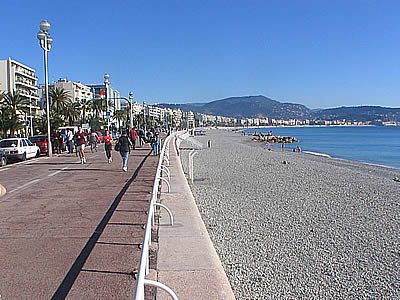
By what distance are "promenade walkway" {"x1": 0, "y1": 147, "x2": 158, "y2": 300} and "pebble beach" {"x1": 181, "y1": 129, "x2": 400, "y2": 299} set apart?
1.75 metres

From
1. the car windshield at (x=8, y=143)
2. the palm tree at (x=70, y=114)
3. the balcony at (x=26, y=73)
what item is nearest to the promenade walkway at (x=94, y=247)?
the car windshield at (x=8, y=143)

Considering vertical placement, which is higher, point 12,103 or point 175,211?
point 12,103

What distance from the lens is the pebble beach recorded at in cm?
736

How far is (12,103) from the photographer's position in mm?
64875

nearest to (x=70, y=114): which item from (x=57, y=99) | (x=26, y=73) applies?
(x=57, y=99)

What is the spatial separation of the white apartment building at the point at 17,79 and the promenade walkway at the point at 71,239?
84.6 m

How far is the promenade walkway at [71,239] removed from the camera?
5.59 metres

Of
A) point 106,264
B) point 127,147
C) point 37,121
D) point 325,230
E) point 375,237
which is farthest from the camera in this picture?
point 37,121

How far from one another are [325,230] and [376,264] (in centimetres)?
318

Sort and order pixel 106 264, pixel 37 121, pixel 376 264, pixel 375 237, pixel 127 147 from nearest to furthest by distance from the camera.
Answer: pixel 106 264, pixel 376 264, pixel 375 237, pixel 127 147, pixel 37 121

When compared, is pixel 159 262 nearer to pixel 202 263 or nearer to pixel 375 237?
pixel 202 263

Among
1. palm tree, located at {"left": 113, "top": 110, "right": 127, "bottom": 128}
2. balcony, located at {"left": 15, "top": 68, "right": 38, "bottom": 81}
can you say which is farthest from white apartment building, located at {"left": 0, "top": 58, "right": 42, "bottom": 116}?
palm tree, located at {"left": 113, "top": 110, "right": 127, "bottom": 128}

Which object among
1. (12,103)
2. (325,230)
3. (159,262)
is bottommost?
(325,230)

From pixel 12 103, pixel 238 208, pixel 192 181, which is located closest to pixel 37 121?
pixel 12 103
